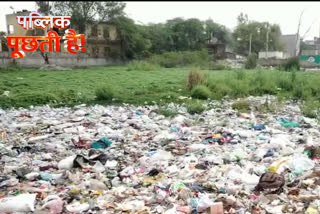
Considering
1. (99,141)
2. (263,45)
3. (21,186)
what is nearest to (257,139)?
(99,141)

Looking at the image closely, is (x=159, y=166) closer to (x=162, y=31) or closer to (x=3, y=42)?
(x=3, y=42)

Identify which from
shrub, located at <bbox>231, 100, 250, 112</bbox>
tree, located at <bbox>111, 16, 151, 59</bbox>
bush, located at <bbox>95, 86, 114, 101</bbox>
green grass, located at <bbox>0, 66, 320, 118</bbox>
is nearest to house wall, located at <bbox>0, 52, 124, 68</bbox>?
tree, located at <bbox>111, 16, 151, 59</bbox>

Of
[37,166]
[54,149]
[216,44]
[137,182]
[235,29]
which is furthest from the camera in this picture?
[235,29]

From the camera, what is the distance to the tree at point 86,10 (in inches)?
711

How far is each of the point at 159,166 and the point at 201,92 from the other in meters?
4.83

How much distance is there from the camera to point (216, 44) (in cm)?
2902

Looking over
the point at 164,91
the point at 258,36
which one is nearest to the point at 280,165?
the point at 164,91

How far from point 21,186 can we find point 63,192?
0.43m

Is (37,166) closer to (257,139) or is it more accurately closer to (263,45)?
(257,139)

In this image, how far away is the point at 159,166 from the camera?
10.3ft

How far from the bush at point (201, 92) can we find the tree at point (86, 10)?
43.1ft

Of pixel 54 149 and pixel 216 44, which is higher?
pixel 216 44

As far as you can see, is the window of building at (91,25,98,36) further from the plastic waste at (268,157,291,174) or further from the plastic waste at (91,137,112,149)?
the plastic waste at (268,157,291,174)

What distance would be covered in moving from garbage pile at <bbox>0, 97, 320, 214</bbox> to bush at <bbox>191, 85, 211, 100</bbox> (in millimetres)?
2488
